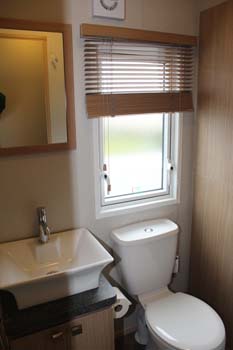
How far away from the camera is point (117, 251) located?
1706 millimetres

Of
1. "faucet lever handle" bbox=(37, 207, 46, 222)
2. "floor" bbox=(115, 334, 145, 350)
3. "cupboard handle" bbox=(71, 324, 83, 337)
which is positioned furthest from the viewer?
"floor" bbox=(115, 334, 145, 350)

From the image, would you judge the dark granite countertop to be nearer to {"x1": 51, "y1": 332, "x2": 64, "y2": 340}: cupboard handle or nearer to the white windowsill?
{"x1": 51, "y1": 332, "x2": 64, "y2": 340}: cupboard handle

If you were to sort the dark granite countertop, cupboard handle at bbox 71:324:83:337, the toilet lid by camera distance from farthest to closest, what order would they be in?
the toilet lid < cupboard handle at bbox 71:324:83:337 < the dark granite countertop

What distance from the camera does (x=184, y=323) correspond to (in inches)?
58.8

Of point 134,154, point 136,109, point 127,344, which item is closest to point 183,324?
point 127,344

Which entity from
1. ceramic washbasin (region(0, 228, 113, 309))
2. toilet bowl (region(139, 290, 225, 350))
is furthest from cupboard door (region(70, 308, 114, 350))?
toilet bowl (region(139, 290, 225, 350))

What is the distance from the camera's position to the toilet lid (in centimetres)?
138

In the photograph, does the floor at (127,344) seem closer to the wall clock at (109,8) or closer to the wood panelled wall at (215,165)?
the wood panelled wall at (215,165)

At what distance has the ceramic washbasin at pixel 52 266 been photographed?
3.91 ft

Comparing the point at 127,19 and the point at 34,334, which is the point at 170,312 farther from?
the point at 127,19

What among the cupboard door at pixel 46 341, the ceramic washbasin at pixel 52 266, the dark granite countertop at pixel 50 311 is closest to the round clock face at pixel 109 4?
the ceramic washbasin at pixel 52 266

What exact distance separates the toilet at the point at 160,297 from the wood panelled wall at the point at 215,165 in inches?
10.1

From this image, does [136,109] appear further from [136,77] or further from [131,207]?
[131,207]

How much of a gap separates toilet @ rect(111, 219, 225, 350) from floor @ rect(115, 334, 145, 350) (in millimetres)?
52
